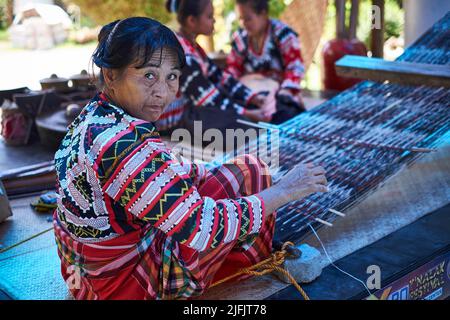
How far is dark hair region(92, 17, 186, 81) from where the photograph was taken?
1.69 m

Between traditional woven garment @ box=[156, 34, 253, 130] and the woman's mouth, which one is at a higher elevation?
the woman's mouth

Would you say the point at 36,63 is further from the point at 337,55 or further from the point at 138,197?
the point at 138,197

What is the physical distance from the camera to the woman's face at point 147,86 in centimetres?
174

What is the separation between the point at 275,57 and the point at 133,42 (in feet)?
9.97

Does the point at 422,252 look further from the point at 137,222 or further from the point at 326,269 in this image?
the point at 137,222

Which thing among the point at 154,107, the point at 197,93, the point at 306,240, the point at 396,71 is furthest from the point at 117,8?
the point at 154,107

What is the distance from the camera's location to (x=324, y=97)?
5.47 m

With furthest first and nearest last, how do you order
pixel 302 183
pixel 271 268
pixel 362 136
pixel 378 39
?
pixel 378 39
pixel 362 136
pixel 271 268
pixel 302 183

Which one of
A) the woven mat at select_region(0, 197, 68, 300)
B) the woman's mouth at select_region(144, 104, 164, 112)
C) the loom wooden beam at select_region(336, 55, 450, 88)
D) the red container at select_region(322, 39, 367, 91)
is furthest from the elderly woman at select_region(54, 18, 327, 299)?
the red container at select_region(322, 39, 367, 91)

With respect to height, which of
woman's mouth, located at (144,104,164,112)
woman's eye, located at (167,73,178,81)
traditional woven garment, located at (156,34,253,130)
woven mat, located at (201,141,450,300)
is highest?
woman's eye, located at (167,73,178,81)

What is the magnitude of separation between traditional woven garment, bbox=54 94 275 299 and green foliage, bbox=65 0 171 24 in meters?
4.58

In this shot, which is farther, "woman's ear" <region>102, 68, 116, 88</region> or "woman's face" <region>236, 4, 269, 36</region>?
"woman's face" <region>236, 4, 269, 36</region>

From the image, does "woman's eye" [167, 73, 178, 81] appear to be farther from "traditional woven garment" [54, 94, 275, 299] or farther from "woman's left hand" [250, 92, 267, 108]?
"woman's left hand" [250, 92, 267, 108]

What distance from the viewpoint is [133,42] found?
1691mm
